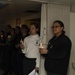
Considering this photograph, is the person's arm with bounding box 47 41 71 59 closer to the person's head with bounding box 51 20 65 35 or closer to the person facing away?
the person's head with bounding box 51 20 65 35

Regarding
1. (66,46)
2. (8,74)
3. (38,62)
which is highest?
(66,46)

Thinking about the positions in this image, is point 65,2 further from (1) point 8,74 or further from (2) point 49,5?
(1) point 8,74

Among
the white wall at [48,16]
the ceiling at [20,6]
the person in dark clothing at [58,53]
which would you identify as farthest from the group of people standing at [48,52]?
the ceiling at [20,6]

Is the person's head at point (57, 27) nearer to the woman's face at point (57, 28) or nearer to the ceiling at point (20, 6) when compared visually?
the woman's face at point (57, 28)

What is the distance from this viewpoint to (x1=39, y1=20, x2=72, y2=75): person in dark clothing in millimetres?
2775

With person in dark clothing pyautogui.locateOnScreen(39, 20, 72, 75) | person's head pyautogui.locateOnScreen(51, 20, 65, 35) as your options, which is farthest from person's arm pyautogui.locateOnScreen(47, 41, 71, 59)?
person's head pyautogui.locateOnScreen(51, 20, 65, 35)

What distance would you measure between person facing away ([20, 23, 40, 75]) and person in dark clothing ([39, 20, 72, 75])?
372 mm

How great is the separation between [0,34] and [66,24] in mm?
2994

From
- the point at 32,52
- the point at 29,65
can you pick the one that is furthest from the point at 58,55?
the point at 29,65

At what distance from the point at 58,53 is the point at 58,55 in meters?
0.03

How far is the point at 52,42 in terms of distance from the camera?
9.64 feet

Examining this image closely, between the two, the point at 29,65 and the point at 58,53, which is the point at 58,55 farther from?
the point at 29,65

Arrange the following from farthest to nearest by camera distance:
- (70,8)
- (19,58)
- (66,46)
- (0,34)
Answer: (0,34)
(19,58)
(70,8)
(66,46)

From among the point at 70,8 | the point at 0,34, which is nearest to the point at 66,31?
the point at 70,8
